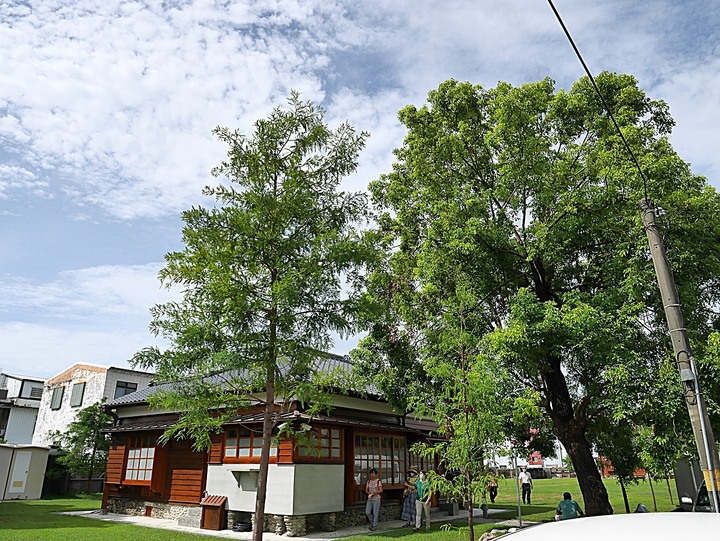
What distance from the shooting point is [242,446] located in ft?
51.5

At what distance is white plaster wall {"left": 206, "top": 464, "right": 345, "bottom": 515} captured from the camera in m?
14.0

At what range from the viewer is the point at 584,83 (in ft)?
48.8

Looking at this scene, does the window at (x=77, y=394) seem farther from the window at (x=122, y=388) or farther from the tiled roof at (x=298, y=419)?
the tiled roof at (x=298, y=419)

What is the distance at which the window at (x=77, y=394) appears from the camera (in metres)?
33.6

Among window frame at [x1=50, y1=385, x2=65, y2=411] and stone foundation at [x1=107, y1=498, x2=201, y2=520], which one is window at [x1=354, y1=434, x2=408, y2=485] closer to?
stone foundation at [x1=107, y1=498, x2=201, y2=520]

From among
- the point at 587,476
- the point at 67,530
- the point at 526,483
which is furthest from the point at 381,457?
the point at 526,483

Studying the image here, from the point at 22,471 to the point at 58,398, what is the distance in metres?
9.08

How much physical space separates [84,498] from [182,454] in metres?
13.7

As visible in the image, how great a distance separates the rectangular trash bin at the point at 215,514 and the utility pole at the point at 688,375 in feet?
41.1

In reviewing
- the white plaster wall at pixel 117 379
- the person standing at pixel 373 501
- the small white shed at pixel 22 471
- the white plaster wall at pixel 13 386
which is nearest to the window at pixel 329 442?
the person standing at pixel 373 501

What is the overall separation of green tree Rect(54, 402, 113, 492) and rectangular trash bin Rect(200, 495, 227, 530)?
1401 cm

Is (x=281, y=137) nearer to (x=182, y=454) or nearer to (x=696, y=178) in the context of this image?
(x=696, y=178)

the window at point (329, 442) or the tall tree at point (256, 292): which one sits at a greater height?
the tall tree at point (256, 292)

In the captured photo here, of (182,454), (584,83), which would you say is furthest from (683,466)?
(182,454)
